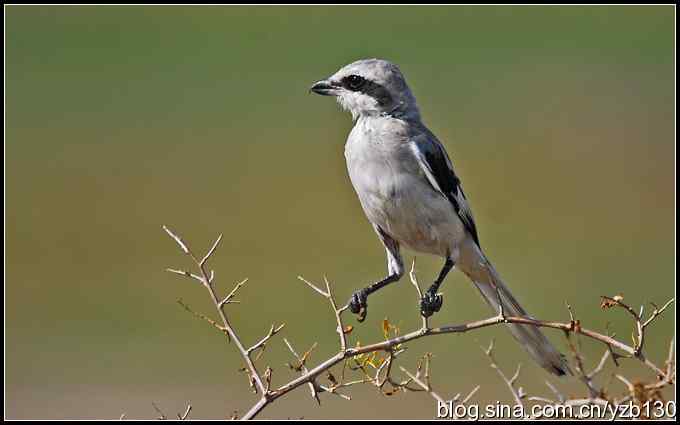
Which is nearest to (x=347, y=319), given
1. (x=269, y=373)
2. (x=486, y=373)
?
(x=486, y=373)

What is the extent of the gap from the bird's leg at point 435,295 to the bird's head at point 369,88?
0.76 m

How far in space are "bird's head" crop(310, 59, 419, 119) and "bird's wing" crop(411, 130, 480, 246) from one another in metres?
0.20

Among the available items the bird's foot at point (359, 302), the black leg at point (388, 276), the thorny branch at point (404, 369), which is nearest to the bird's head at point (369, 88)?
the black leg at point (388, 276)

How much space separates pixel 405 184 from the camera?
423cm

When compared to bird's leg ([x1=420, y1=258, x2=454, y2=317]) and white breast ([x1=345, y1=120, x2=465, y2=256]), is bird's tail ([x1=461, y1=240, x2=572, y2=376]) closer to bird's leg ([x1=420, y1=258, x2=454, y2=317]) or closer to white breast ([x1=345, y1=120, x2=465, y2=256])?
bird's leg ([x1=420, y1=258, x2=454, y2=317])

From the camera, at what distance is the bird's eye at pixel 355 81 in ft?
14.4

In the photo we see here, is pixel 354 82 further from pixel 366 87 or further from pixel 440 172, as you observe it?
pixel 440 172

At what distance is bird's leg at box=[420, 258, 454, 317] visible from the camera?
Result: 4277 millimetres

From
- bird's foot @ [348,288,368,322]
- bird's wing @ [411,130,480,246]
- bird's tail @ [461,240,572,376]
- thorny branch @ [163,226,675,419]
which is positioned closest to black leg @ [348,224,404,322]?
bird's foot @ [348,288,368,322]

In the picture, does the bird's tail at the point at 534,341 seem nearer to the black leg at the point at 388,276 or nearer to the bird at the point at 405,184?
the bird at the point at 405,184

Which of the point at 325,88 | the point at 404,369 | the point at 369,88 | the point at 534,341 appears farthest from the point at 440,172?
the point at 404,369

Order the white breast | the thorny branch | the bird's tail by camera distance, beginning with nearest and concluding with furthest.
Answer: the thorny branch, the bird's tail, the white breast

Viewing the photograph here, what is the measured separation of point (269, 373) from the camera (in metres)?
2.94

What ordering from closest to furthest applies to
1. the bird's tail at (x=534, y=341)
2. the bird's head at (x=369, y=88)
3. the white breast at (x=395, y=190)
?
1. the bird's tail at (x=534, y=341)
2. the white breast at (x=395, y=190)
3. the bird's head at (x=369, y=88)
